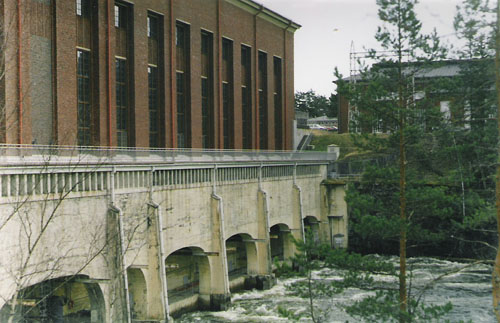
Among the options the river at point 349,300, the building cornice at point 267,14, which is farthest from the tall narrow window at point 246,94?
the river at point 349,300

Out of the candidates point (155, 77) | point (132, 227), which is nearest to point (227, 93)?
point (155, 77)

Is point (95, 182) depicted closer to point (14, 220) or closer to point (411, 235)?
point (14, 220)

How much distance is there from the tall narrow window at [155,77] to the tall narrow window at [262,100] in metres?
14.7

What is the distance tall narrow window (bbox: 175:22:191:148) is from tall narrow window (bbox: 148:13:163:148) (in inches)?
92.1

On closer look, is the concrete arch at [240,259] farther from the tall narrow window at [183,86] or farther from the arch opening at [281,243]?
the tall narrow window at [183,86]

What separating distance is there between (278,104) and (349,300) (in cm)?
2270

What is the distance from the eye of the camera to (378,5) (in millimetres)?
22312

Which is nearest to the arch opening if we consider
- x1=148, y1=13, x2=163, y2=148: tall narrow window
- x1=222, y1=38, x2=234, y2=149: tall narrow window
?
x1=222, y1=38, x2=234, y2=149: tall narrow window

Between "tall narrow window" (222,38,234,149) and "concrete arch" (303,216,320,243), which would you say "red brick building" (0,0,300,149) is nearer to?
"tall narrow window" (222,38,234,149)

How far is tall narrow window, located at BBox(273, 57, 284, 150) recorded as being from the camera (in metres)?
53.0

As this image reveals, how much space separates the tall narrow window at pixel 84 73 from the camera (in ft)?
99.0

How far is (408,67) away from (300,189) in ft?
71.5

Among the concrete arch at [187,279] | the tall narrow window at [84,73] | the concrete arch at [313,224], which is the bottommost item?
the concrete arch at [187,279]

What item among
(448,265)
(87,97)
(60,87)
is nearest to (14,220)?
(60,87)
